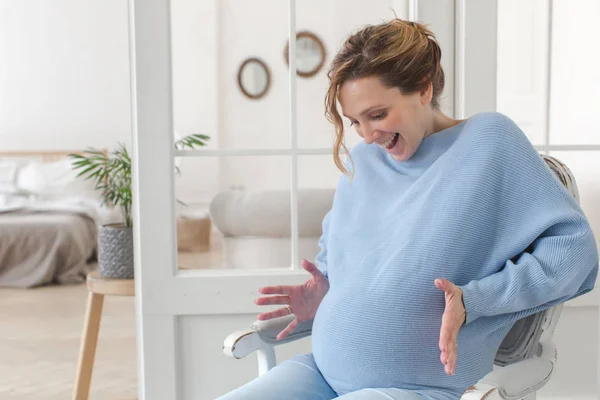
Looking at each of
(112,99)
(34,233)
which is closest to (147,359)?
(34,233)

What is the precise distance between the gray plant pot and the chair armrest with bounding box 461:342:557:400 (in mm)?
1514

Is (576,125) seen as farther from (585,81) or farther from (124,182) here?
(124,182)

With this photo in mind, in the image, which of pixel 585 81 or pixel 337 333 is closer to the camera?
pixel 337 333

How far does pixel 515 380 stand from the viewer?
49.5 inches

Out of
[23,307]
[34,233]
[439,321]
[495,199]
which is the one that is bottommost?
[23,307]

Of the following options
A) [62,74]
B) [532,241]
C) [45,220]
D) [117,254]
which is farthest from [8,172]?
[532,241]

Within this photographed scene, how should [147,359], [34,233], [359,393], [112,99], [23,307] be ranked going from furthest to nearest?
[112,99] → [34,233] → [23,307] → [147,359] → [359,393]

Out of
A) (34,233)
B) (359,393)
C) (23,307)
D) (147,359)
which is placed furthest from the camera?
(34,233)

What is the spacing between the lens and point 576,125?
2242mm

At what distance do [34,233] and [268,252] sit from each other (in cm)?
409

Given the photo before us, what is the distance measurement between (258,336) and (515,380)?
1.77 feet

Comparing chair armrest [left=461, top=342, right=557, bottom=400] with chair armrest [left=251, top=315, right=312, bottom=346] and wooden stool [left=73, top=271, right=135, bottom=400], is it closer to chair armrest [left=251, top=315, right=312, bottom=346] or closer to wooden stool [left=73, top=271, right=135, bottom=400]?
chair armrest [left=251, top=315, right=312, bottom=346]

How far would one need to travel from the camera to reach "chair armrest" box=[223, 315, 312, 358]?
5.00 ft

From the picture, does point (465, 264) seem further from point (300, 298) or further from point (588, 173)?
point (588, 173)
